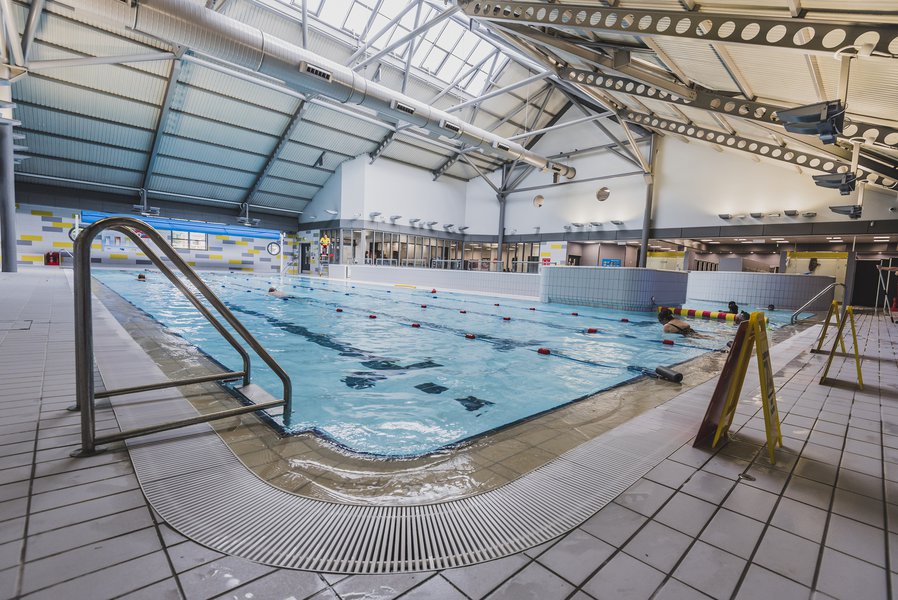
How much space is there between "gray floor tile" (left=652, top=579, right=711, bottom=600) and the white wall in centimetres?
1771

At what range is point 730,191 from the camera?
15.8 metres

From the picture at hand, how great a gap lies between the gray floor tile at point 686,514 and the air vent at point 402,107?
12440mm

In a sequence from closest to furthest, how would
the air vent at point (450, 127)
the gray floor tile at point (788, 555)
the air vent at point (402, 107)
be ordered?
the gray floor tile at point (788, 555) → the air vent at point (402, 107) → the air vent at point (450, 127)

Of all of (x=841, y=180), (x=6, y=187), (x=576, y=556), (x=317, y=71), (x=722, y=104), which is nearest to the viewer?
(x=576, y=556)

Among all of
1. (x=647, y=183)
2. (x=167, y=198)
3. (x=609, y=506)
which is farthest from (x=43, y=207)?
(x=647, y=183)

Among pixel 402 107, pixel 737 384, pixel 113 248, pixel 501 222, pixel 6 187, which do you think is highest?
pixel 402 107

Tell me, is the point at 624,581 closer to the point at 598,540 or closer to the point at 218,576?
the point at 598,540

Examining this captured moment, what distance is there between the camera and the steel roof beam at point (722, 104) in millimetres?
6879

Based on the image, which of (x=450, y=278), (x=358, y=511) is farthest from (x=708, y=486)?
(x=450, y=278)

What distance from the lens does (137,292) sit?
9562 millimetres

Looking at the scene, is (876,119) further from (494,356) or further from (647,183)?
(647,183)

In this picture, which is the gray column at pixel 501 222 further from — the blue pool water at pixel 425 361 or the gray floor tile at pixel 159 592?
the gray floor tile at pixel 159 592

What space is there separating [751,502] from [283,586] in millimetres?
1721

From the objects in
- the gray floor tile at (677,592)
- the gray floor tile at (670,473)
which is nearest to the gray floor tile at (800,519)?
the gray floor tile at (670,473)
